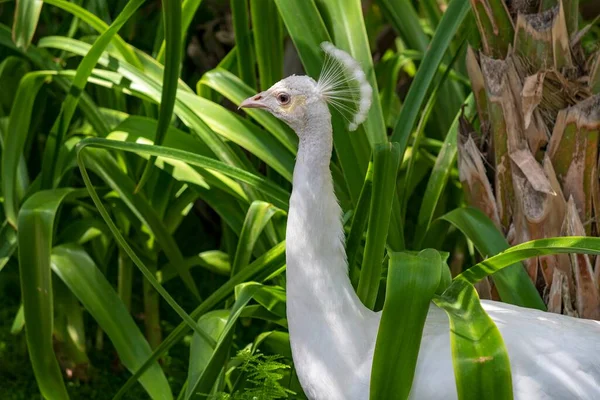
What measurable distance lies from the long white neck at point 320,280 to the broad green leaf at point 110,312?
1.48 ft

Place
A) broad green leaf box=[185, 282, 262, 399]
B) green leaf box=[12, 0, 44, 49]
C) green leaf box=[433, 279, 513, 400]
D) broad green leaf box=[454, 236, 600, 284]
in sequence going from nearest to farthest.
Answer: green leaf box=[433, 279, 513, 400], broad green leaf box=[454, 236, 600, 284], broad green leaf box=[185, 282, 262, 399], green leaf box=[12, 0, 44, 49]

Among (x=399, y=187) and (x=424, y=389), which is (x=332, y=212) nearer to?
(x=424, y=389)

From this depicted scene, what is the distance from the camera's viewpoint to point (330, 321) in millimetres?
1355

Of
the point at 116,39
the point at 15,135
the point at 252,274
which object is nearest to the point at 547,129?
the point at 252,274

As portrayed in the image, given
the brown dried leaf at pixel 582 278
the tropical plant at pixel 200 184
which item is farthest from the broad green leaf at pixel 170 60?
the brown dried leaf at pixel 582 278

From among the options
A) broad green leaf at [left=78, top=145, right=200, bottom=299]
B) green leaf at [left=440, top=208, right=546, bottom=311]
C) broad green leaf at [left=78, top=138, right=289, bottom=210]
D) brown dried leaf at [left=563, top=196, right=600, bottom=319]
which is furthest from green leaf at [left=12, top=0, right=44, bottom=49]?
brown dried leaf at [left=563, top=196, right=600, bottom=319]

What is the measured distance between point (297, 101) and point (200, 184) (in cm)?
55

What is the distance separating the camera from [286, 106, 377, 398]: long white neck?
1337mm

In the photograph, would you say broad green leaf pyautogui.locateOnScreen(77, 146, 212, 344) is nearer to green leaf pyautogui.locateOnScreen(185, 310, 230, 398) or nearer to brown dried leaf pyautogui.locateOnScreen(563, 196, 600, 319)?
green leaf pyautogui.locateOnScreen(185, 310, 230, 398)

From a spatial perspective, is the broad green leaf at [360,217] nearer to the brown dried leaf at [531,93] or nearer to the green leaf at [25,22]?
the brown dried leaf at [531,93]

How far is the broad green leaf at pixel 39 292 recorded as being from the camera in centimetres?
168

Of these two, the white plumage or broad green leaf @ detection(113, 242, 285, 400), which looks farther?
broad green leaf @ detection(113, 242, 285, 400)

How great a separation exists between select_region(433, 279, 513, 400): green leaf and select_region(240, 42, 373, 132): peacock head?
1.18 ft

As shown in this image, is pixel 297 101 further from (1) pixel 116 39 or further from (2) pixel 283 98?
(1) pixel 116 39
